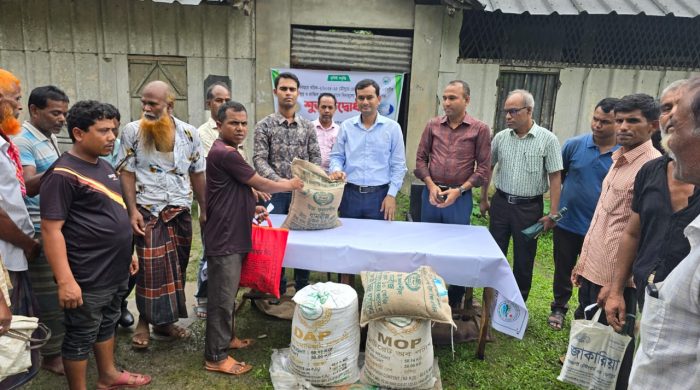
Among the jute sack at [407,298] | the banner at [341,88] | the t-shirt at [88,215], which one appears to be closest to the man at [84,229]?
the t-shirt at [88,215]

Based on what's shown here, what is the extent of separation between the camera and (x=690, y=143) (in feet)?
4.28

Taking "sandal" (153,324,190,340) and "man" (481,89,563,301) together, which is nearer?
"sandal" (153,324,190,340)

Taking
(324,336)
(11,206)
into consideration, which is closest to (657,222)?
(324,336)

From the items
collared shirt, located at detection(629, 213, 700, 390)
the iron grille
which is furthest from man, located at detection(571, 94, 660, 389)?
the iron grille

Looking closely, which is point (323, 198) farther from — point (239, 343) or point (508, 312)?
point (508, 312)

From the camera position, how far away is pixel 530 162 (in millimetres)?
3748

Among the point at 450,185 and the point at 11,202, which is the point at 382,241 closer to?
the point at 450,185

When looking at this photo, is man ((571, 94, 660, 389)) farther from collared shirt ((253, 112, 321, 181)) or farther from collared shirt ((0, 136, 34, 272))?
collared shirt ((0, 136, 34, 272))

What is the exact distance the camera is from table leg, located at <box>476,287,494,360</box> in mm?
3148

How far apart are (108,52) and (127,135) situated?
4.62 m

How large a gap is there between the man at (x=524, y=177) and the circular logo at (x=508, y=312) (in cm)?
100

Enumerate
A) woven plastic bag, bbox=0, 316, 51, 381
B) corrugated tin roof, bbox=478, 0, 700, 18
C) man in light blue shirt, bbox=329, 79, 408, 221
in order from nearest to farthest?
1. woven plastic bag, bbox=0, 316, 51, 381
2. man in light blue shirt, bbox=329, 79, 408, 221
3. corrugated tin roof, bbox=478, 0, 700, 18

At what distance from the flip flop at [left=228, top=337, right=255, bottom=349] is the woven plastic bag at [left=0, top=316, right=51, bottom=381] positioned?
1.50m

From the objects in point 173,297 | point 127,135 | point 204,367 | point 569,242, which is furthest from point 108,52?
point 569,242
